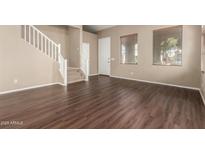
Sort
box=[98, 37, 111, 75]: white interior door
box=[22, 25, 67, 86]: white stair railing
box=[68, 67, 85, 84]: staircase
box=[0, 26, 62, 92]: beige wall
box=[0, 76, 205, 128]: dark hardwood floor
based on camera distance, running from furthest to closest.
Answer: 1. box=[98, 37, 111, 75]: white interior door
2. box=[68, 67, 85, 84]: staircase
3. box=[22, 25, 67, 86]: white stair railing
4. box=[0, 26, 62, 92]: beige wall
5. box=[0, 76, 205, 128]: dark hardwood floor

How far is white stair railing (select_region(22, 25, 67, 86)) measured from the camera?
5.14 m

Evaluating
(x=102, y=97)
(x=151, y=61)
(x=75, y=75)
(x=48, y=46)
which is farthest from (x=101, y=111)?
(x=151, y=61)

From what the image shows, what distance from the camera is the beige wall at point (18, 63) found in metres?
4.12

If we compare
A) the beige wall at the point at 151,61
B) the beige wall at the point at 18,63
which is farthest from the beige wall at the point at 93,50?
the beige wall at the point at 18,63

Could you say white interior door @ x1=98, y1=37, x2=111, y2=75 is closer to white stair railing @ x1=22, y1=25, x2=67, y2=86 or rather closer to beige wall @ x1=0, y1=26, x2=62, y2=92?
white stair railing @ x1=22, y1=25, x2=67, y2=86

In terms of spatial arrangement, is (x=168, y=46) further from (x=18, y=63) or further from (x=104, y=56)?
(x=18, y=63)

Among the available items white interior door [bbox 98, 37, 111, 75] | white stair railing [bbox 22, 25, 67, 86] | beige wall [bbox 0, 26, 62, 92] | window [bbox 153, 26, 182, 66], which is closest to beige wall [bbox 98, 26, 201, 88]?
window [bbox 153, 26, 182, 66]

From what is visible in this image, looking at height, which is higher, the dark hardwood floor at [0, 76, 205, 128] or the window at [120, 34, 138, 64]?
the window at [120, 34, 138, 64]

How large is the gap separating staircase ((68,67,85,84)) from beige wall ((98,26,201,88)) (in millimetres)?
2000
